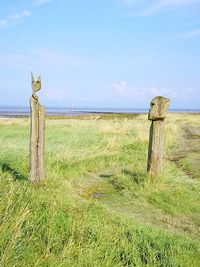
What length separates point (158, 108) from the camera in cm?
1091

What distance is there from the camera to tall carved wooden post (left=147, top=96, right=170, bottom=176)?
35.8 feet

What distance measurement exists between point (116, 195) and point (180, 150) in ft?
36.7

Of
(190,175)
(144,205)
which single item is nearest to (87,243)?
(144,205)

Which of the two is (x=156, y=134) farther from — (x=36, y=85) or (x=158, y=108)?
(x=36, y=85)

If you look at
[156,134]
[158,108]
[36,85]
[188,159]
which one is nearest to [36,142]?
[36,85]

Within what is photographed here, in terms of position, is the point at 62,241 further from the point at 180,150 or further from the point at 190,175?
the point at 180,150

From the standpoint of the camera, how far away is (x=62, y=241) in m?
5.85

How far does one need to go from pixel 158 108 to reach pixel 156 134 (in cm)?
74

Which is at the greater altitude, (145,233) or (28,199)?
(28,199)

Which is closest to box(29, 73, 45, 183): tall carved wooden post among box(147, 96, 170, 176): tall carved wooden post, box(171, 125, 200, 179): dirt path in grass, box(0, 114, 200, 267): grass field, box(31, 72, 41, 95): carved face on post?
box(31, 72, 41, 95): carved face on post

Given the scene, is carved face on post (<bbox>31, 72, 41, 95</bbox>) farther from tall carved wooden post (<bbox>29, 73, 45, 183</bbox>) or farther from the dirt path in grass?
the dirt path in grass

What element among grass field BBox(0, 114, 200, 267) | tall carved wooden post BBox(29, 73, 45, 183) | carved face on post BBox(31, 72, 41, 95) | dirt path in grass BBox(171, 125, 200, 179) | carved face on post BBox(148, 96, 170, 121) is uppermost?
carved face on post BBox(31, 72, 41, 95)

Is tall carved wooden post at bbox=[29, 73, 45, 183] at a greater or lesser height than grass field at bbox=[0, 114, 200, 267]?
greater

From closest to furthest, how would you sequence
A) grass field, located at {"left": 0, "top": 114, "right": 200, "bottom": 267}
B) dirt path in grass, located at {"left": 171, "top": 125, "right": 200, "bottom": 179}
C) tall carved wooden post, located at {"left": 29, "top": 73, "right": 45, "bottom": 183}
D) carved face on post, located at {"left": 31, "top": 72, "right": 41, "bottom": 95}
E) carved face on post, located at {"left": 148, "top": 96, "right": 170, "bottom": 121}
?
grass field, located at {"left": 0, "top": 114, "right": 200, "bottom": 267}
carved face on post, located at {"left": 31, "top": 72, "right": 41, "bottom": 95}
tall carved wooden post, located at {"left": 29, "top": 73, "right": 45, "bottom": 183}
carved face on post, located at {"left": 148, "top": 96, "right": 170, "bottom": 121}
dirt path in grass, located at {"left": 171, "top": 125, "right": 200, "bottom": 179}
